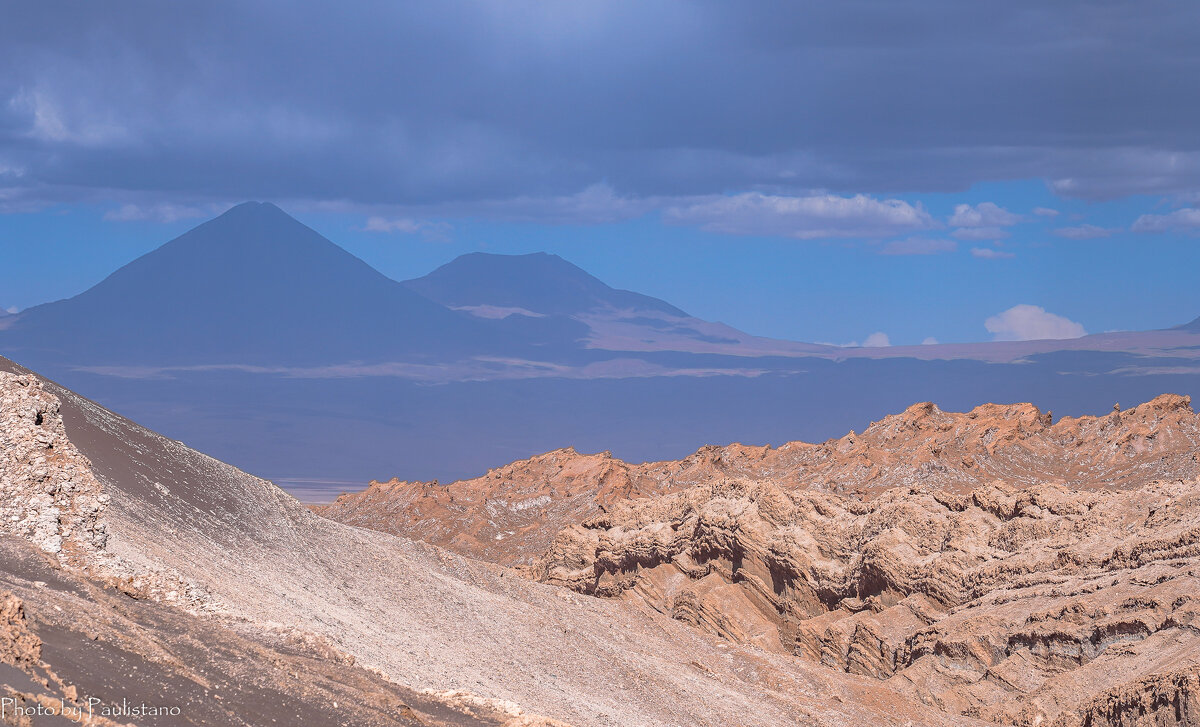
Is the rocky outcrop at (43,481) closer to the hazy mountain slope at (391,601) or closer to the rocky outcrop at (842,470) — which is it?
the hazy mountain slope at (391,601)

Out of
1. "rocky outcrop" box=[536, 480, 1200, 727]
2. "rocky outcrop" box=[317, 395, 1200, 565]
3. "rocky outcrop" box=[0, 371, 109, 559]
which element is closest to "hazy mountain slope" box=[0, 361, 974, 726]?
"rocky outcrop" box=[0, 371, 109, 559]

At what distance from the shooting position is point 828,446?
75.1 metres

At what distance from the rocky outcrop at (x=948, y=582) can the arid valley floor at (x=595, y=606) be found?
9 centimetres

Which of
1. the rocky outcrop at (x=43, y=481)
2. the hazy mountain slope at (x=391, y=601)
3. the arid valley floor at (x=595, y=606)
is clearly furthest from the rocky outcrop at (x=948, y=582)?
the rocky outcrop at (x=43, y=481)

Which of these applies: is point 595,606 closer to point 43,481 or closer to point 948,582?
point 948,582

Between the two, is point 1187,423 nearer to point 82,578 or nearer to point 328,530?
point 328,530

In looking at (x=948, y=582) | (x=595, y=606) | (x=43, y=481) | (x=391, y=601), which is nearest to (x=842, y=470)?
(x=948, y=582)

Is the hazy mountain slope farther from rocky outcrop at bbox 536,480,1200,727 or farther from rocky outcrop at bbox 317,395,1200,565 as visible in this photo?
rocky outcrop at bbox 317,395,1200,565

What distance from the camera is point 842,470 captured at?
6638 cm

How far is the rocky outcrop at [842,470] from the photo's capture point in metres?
59.8

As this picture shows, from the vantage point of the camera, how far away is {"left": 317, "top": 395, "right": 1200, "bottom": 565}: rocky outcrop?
59.8m

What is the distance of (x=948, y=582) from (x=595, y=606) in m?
12.2

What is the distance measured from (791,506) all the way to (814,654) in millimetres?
6093

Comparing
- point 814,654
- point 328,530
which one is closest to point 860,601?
point 814,654
